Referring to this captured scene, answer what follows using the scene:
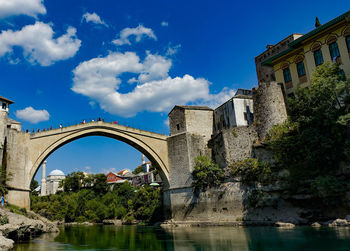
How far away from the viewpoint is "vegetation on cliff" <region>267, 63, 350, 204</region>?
57.1 feet

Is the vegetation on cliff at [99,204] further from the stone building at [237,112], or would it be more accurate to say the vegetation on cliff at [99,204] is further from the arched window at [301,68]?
the arched window at [301,68]

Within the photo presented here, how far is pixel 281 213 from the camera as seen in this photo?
66.7 feet

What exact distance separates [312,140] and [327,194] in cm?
324

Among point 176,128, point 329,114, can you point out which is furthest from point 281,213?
point 176,128

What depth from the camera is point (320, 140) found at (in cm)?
1819

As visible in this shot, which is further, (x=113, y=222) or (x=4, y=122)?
(x=113, y=222)

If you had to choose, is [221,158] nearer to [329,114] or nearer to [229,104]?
[229,104]

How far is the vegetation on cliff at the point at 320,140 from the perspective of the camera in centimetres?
1741

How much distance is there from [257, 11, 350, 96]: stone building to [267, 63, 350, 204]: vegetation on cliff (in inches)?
50.4

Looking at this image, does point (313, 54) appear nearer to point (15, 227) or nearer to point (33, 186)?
point (15, 227)

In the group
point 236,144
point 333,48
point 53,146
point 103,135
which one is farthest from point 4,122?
point 333,48

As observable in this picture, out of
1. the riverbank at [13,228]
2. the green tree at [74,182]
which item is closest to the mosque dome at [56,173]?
the green tree at [74,182]

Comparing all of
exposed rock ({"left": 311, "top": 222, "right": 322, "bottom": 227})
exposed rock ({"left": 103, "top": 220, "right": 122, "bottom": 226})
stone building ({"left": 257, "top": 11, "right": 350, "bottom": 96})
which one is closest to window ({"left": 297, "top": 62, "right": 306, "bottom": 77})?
stone building ({"left": 257, "top": 11, "right": 350, "bottom": 96})

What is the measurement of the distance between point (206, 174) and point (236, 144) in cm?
350
